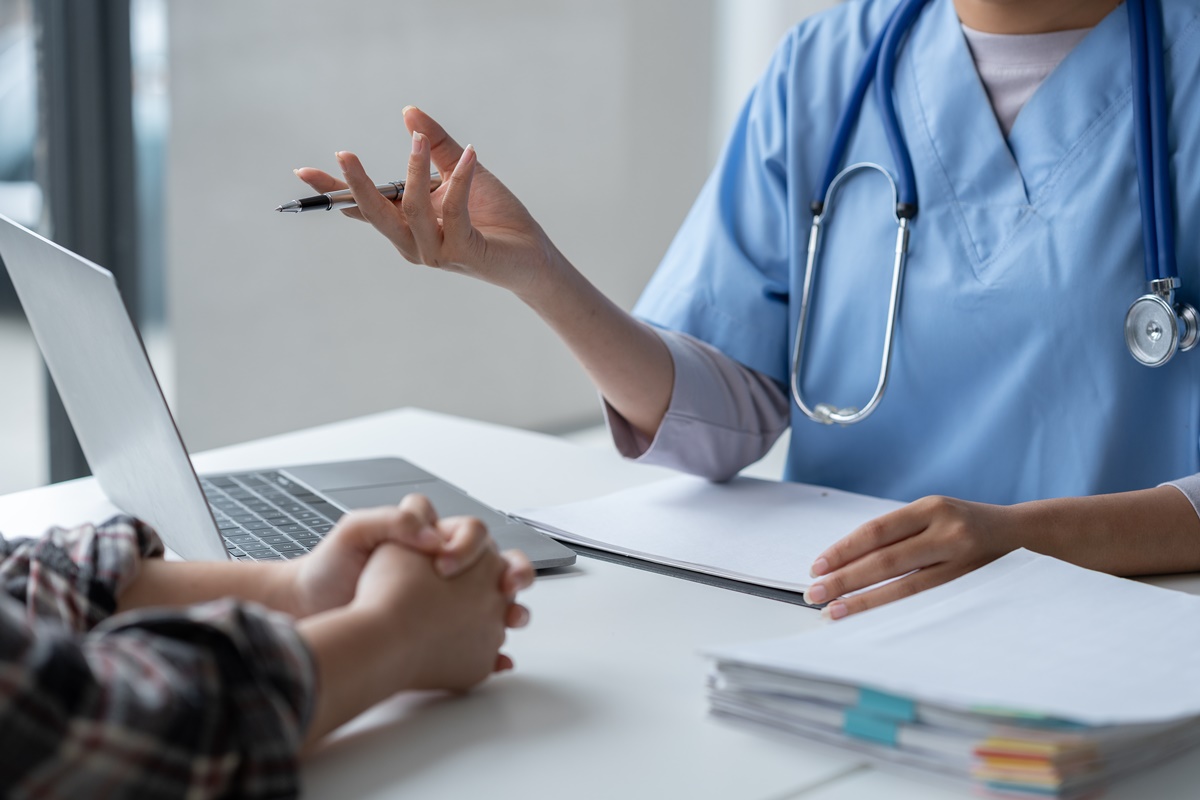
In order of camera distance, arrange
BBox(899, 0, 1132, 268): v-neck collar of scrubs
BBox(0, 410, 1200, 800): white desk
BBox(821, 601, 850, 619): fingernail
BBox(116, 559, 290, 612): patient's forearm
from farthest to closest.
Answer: BBox(899, 0, 1132, 268): v-neck collar of scrubs → BBox(821, 601, 850, 619): fingernail → BBox(116, 559, 290, 612): patient's forearm → BBox(0, 410, 1200, 800): white desk

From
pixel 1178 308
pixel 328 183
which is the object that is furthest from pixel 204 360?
pixel 1178 308

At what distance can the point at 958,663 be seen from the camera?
2.03ft

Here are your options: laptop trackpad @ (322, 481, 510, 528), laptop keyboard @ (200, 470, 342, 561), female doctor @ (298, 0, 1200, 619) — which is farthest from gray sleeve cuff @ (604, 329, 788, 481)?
laptop keyboard @ (200, 470, 342, 561)

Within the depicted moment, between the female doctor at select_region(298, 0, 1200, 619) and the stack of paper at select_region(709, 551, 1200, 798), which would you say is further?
the female doctor at select_region(298, 0, 1200, 619)

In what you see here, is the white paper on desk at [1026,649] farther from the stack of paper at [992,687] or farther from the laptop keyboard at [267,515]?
the laptop keyboard at [267,515]

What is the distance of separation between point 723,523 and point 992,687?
45cm

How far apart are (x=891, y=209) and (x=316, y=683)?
0.83 m

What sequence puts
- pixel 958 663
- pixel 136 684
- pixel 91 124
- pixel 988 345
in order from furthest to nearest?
pixel 91 124 < pixel 988 345 < pixel 958 663 < pixel 136 684

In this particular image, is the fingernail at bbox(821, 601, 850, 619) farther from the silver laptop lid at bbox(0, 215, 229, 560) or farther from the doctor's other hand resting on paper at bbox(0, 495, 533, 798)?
the silver laptop lid at bbox(0, 215, 229, 560)

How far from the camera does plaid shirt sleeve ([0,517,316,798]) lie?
1.57 ft

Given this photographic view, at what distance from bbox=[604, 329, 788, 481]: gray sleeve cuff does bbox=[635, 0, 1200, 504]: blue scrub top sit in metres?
0.04

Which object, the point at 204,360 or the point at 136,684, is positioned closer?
the point at 136,684

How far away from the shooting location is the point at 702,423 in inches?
46.1

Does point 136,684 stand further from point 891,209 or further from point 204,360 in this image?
point 204,360
